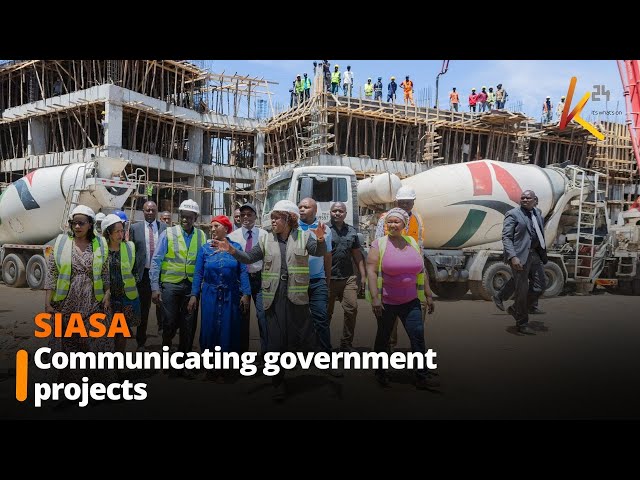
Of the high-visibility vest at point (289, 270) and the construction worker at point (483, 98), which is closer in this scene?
the high-visibility vest at point (289, 270)

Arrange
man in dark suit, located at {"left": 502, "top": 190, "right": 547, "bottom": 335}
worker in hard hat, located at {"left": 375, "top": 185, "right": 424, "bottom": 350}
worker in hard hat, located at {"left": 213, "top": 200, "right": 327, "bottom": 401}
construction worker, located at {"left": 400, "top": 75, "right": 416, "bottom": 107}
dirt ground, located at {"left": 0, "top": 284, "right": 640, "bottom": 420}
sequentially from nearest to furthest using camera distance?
dirt ground, located at {"left": 0, "top": 284, "right": 640, "bottom": 420}, worker in hard hat, located at {"left": 213, "top": 200, "right": 327, "bottom": 401}, worker in hard hat, located at {"left": 375, "top": 185, "right": 424, "bottom": 350}, man in dark suit, located at {"left": 502, "top": 190, "right": 547, "bottom": 335}, construction worker, located at {"left": 400, "top": 75, "right": 416, "bottom": 107}

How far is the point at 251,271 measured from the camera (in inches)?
191

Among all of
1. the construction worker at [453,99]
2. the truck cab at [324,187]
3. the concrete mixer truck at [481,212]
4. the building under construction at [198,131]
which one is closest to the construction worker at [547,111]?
the building under construction at [198,131]

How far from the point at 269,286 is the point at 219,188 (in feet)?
72.2

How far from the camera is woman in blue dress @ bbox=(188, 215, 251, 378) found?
15.3 ft

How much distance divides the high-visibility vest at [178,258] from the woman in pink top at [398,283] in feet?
5.50

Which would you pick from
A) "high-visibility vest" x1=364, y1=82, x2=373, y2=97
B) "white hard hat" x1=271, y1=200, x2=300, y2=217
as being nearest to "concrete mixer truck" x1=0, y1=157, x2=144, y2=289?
"white hard hat" x1=271, y1=200, x2=300, y2=217

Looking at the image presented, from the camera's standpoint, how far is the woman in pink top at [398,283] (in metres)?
4.46

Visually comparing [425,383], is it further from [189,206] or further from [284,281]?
[189,206]

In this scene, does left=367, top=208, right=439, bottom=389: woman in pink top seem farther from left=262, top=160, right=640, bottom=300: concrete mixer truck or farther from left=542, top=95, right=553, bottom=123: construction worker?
left=542, top=95, right=553, bottom=123: construction worker

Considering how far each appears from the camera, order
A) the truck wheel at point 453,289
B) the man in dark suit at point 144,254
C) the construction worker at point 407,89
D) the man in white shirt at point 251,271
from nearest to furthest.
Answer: the man in white shirt at point 251,271
the man in dark suit at point 144,254
the truck wheel at point 453,289
the construction worker at point 407,89

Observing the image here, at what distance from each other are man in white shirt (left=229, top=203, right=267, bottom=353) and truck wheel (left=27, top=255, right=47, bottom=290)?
878 cm

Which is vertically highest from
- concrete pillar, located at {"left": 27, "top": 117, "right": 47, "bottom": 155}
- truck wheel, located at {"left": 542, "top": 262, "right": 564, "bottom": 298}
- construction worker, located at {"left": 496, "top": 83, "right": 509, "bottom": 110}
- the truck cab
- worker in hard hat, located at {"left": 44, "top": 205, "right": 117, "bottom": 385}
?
construction worker, located at {"left": 496, "top": 83, "right": 509, "bottom": 110}

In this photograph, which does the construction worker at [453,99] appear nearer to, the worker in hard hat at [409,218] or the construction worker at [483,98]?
the construction worker at [483,98]
